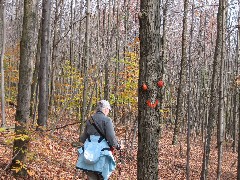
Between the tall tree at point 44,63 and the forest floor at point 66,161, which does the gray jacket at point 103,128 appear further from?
the tall tree at point 44,63

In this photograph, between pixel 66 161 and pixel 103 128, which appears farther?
pixel 66 161

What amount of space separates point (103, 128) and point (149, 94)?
1.24 m

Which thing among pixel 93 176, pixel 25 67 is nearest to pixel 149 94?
pixel 93 176

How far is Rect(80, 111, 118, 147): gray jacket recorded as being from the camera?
5129 millimetres

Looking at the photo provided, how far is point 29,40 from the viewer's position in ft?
22.0

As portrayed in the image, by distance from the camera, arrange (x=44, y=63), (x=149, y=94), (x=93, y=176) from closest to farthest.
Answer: (x=149, y=94) < (x=93, y=176) < (x=44, y=63)

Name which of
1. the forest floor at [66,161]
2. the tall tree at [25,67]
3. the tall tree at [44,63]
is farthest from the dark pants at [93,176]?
the tall tree at [44,63]

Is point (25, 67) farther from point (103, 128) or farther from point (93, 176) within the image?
point (93, 176)

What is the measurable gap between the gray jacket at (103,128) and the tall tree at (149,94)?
0.88 metres

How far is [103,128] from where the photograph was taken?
5.20 metres

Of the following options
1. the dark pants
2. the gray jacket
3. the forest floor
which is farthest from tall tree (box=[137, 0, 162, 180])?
the forest floor

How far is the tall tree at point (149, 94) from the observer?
168 inches

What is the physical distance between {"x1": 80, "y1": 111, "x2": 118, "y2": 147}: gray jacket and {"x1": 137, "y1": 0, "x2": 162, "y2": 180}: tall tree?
88 centimetres

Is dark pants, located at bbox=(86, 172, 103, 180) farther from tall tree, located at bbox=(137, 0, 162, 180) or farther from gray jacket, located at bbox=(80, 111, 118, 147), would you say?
tall tree, located at bbox=(137, 0, 162, 180)
